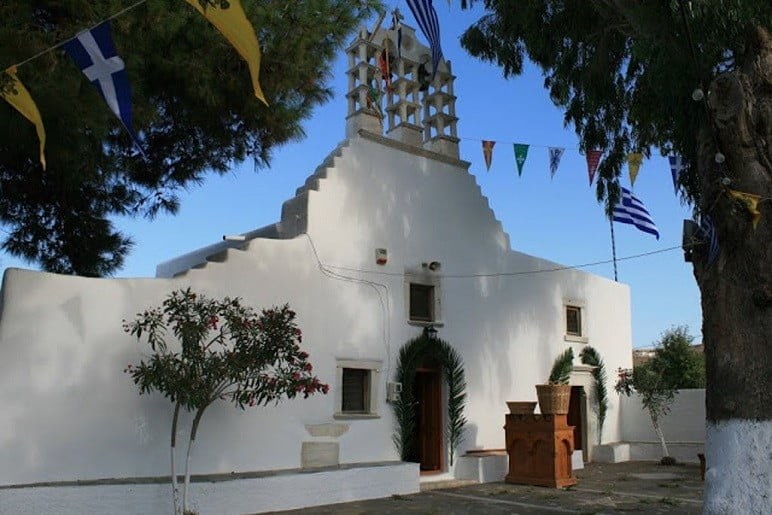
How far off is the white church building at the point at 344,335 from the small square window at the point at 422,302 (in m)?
0.03

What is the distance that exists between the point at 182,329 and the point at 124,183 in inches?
178

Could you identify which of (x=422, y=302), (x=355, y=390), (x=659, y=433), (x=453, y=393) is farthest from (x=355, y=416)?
(x=659, y=433)

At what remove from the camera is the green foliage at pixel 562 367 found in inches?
587

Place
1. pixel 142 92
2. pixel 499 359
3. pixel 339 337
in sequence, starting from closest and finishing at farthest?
1. pixel 142 92
2. pixel 339 337
3. pixel 499 359

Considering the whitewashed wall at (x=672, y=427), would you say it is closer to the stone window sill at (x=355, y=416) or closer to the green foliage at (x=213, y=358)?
the stone window sill at (x=355, y=416)

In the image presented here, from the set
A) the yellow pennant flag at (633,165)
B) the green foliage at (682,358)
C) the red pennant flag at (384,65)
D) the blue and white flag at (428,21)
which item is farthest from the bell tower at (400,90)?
the green foliage at (682,358)

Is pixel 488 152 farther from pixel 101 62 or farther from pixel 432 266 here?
pixel 101 62

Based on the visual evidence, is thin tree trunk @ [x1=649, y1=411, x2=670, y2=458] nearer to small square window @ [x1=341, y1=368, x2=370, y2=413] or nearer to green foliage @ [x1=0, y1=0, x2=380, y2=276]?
small square window @ [x1=341, y1=368, x2=370, y2=413]

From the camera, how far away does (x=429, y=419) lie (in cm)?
1293

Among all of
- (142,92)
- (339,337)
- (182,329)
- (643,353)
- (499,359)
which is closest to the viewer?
(182,329)

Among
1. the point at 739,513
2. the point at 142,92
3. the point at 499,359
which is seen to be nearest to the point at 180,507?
the point at 142,92

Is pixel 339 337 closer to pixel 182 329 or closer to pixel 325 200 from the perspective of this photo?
pixel 325 200

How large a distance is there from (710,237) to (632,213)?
6.86m

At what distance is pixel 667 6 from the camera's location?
27.4 feet
